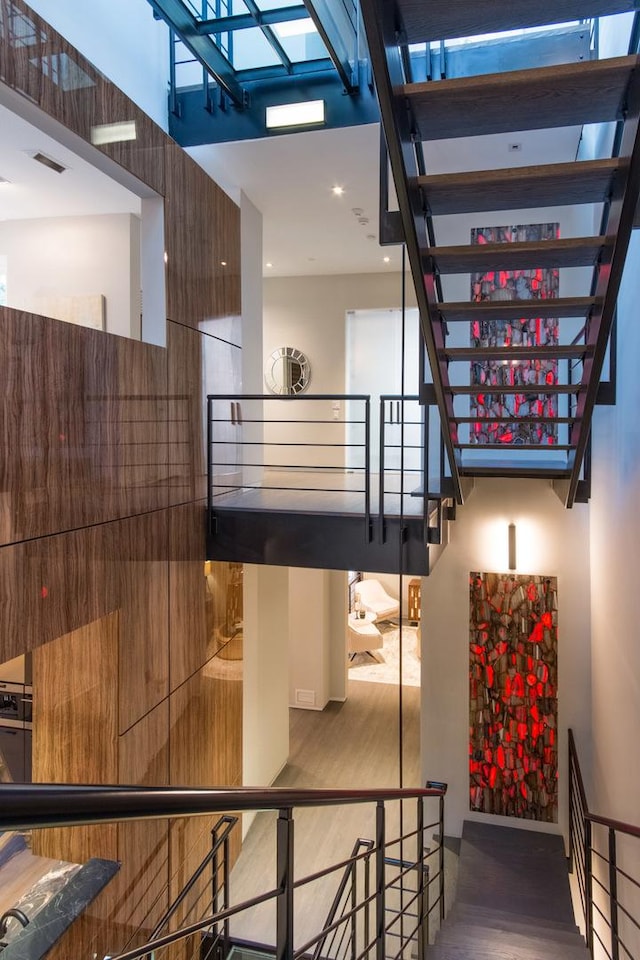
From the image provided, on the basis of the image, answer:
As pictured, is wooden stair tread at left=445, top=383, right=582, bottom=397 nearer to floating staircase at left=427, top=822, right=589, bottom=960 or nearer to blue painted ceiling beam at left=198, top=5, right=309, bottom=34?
blue painted ceiling beam at left=198, top=5, right=309, bottom=34

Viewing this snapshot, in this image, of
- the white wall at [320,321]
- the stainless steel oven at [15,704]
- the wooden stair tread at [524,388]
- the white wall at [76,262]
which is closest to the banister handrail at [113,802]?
the wooden stair tread at [524,388]

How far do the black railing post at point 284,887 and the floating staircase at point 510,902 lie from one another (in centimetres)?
273

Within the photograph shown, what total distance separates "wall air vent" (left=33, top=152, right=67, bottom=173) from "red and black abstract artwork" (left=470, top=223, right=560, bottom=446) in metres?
3.42

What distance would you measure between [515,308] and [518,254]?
1.15 feet

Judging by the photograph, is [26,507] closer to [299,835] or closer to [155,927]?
[155,927]

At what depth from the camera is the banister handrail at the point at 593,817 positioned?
8.52 feet

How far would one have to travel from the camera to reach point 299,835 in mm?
5441

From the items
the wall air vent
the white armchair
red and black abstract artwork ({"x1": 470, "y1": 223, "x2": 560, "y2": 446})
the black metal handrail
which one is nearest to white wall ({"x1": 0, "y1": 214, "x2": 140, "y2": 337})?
the wall air vent

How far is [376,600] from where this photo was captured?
11625mm

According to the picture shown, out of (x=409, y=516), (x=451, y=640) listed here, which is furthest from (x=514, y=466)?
(x=451, y=640)

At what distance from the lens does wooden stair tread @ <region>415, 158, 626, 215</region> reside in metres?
2.01

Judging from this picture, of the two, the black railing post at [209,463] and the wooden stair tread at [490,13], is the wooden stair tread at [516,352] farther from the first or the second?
the black railing post at [209,463]

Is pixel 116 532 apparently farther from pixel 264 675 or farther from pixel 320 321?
pixel 320 321

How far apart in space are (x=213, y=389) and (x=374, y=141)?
6.96 ft
